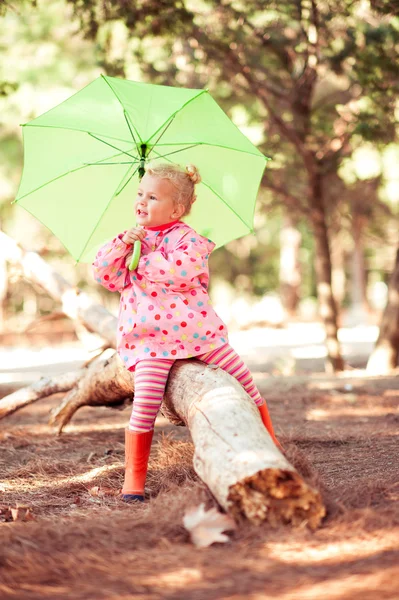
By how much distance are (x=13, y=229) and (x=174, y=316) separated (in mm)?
25118

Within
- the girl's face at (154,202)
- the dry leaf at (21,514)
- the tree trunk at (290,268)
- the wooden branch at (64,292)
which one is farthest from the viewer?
the tree trunk at (290,268)

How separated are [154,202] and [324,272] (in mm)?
6733

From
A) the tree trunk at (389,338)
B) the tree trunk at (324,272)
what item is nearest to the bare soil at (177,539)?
the tree trunk at (389,338)

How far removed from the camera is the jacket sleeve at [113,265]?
12.8 ft

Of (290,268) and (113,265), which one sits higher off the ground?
(290,268)

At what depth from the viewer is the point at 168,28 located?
26.5 feet

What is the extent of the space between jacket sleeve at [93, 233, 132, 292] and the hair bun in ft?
1.60

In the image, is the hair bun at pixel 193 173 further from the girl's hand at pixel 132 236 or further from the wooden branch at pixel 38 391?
the wooden branch at pixel 38 391

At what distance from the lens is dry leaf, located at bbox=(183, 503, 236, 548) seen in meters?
2.74

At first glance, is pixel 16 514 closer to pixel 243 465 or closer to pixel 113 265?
pixel 243 465

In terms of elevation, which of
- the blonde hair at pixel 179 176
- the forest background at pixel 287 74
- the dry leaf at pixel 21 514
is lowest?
the dry leaf at pixel 21 514

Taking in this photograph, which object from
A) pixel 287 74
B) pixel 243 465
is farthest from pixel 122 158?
pixel 287 74

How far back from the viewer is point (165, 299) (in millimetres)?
3836

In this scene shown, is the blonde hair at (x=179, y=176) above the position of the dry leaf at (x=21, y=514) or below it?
above
